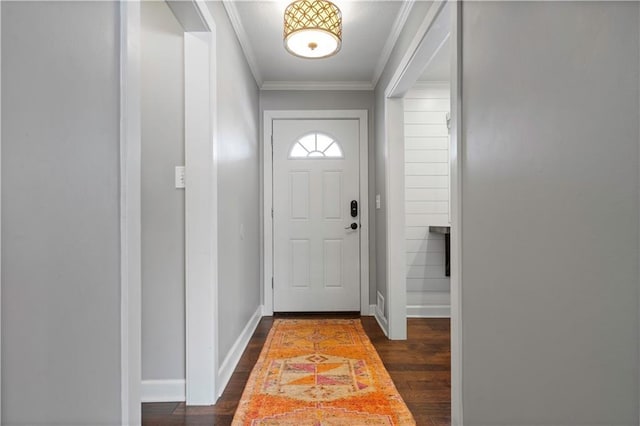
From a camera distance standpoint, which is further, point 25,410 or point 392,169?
point 392,169

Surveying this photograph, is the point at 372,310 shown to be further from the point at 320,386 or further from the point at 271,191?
the point at 320,386

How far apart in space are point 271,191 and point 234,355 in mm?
1861

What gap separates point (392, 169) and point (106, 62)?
2.45 metres

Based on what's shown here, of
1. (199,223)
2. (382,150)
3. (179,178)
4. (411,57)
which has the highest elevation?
(411,57)

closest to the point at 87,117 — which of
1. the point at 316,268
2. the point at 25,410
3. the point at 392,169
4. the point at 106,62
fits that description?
the point at 106,62

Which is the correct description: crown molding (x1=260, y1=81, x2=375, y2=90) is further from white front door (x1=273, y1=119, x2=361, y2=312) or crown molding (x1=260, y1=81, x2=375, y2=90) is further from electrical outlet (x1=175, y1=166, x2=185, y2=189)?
A: electrical outlet (x1=175, y1=166, x2=185, y2=189)

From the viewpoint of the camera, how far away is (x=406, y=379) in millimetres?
2301

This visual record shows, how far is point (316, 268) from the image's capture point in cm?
402

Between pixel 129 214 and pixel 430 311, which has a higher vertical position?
pixel 129 214

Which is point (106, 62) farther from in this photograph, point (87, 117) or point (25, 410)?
point (25, 410)

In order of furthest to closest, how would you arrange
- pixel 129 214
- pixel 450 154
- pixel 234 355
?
pixel 234 355 → pixel 450 154 → pixel 129 214

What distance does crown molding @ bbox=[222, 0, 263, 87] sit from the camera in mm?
2445

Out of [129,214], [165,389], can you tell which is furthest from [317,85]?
[129,214]

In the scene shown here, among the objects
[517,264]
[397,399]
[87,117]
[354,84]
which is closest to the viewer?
[87,117]
